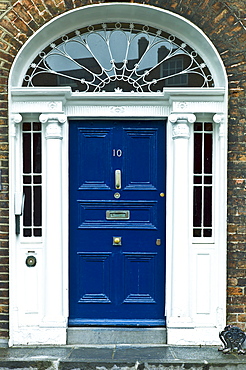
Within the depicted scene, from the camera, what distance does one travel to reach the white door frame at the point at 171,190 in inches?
226

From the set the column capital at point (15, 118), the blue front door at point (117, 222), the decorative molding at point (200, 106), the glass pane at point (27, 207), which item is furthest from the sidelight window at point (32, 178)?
the decorative molding at point (200, 106)

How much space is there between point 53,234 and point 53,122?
1345 millimetres

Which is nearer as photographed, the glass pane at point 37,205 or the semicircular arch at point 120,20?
the semicircular arch at point 120,20

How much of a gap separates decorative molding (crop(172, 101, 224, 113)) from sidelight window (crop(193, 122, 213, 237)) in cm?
21

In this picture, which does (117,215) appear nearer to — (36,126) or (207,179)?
(207,179)

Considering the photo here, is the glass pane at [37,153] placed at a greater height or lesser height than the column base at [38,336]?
greater

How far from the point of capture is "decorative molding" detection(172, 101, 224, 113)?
5.77 metres

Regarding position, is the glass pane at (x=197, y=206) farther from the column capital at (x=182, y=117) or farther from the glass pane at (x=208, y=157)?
the column capital at (x=182, y=117)

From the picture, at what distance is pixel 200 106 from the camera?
5.79 m

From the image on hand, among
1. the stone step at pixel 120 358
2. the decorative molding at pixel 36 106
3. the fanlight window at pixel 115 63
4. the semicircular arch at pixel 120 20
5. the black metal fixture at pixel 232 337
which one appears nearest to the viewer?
the stone step at pixel 120 358

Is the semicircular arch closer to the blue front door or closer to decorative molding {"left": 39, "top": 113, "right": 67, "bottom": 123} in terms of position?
decorative molding {"left": 39, "top": 113, "right": 67, "bottom": 123}

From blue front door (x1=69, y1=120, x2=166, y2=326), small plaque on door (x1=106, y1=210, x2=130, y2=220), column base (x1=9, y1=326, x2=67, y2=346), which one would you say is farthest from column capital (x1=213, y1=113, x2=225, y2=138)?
column base (x1=9, y1=326, x2=67, y2=346)

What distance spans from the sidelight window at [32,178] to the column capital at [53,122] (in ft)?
0.65

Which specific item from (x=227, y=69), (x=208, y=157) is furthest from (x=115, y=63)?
(x=208, y=157)
